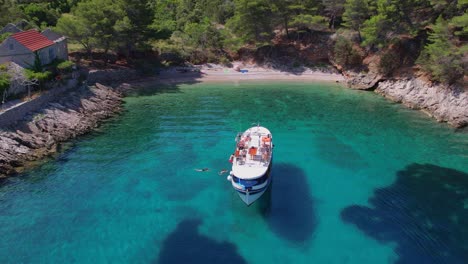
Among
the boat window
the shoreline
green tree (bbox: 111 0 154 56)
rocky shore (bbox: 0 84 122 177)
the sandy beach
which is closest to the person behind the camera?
the boat window

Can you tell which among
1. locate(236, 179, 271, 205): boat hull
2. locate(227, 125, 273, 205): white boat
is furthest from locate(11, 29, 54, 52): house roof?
locate(236, 179, 271, 205): boat hull

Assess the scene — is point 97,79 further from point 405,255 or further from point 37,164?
point 405,255

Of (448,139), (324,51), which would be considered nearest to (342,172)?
(448,139)

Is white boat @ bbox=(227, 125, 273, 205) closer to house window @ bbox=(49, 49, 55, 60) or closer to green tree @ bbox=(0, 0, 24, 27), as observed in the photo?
house window @ bbox=(49, 49, 55, 60)

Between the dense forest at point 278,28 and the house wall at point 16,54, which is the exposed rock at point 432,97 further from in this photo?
the house wall at point 16,54

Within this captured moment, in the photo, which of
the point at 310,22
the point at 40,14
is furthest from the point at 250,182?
the point at 40,14

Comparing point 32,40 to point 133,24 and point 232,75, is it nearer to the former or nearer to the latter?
point 133,24
